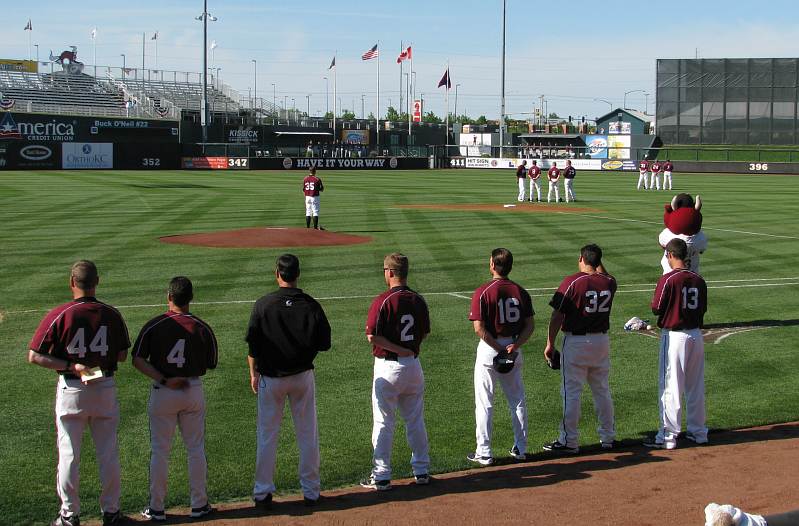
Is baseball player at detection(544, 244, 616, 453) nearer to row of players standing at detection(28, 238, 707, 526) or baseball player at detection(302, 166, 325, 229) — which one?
row of players standing at detection(28, 238, 707, 526)

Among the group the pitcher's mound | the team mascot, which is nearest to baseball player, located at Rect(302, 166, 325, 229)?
the pitcher's mound

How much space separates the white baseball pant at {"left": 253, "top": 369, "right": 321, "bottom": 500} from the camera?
6969 mm

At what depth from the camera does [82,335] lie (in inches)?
258

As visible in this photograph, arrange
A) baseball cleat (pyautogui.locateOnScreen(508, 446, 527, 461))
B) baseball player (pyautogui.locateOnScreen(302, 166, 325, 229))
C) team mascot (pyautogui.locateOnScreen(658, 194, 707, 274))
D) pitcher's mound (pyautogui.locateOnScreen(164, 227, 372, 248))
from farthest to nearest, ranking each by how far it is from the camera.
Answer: baseball player (pyautogui.locateOnScreen(302, 166, 325, 229)) → pitcher's mound (pyautogui.locateOnScreen(164, 227, 372, 248)) → team mascot (pyautogui.locateOnScreen(658, 194, 707, 274)) → baseball cleat (pyautogui.locateOnScreen(508, 446, 527, 461))

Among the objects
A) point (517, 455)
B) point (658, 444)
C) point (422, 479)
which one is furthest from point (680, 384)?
point (422, 479)

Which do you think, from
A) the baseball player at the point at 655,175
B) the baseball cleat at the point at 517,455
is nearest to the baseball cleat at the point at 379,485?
the baseball cleat at the point at 517,455

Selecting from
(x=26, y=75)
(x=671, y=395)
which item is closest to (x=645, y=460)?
(x=671, y=395)

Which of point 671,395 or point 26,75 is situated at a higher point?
point 26,75

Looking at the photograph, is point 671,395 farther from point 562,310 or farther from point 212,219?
point 212,219

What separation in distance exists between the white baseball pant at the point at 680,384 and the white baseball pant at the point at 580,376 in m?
0.54

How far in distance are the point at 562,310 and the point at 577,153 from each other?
275ft

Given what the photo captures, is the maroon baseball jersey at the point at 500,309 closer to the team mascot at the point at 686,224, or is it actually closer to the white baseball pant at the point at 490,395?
the white baseball pant at the point at 490,395

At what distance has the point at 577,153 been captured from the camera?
8994 cm

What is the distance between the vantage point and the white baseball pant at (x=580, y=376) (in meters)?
8.23
